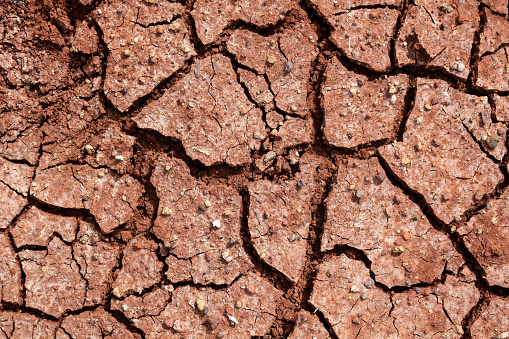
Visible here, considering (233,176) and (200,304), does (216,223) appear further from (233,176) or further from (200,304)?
(200,304)

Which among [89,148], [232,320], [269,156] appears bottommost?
[232,320]

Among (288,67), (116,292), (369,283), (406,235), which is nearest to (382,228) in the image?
(406,235)

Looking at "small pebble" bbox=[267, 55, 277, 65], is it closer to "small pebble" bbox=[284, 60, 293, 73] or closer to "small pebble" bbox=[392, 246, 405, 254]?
"small pebble" bbox=[284, 60, 293, 73]

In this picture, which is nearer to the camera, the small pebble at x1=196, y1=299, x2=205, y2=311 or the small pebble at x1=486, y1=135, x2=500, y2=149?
the small pebble at x1=196, y1=299, x2=205, y2=311

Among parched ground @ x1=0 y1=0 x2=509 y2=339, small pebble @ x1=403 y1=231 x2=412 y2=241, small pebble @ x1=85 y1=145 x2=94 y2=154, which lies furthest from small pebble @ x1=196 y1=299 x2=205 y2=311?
small pebble @ x1=403 y1=231 x2=412 y2=241

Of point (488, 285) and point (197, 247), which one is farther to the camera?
point (488, 285)

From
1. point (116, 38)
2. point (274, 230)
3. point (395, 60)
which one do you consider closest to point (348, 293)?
point (274, 230)

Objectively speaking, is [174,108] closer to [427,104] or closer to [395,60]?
[395,60]

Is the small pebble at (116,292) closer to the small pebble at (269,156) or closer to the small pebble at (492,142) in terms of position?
the small pebble at (269,156)
